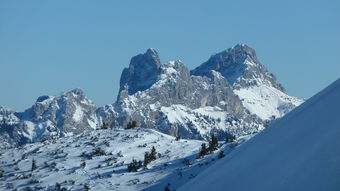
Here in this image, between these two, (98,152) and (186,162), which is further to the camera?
(98,152)

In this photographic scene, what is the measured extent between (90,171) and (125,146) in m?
7.19

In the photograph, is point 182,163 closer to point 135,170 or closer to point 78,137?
point 135,170

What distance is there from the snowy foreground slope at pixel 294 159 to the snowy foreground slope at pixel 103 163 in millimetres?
27971

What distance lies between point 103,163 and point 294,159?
4006cm

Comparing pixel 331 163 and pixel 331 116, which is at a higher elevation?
pixel 331 116

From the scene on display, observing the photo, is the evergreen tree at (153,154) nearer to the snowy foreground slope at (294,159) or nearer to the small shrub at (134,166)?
the small shrub at (134,166)

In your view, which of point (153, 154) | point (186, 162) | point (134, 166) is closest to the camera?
point (186, 162)

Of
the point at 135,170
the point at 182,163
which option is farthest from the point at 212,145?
the point at 135,170

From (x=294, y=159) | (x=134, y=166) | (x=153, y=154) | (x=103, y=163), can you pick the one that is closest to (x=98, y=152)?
(x=103, y=163)

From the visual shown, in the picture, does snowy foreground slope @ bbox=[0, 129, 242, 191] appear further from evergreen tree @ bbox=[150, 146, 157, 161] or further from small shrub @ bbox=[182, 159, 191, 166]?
evergreen tree @ bbox=[150, 146, 157, 161]

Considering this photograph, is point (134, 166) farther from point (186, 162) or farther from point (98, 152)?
point (98, 152)

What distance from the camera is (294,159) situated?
21.3ft

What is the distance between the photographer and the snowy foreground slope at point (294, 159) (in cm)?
561

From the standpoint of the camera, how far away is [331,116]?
23.4ft
